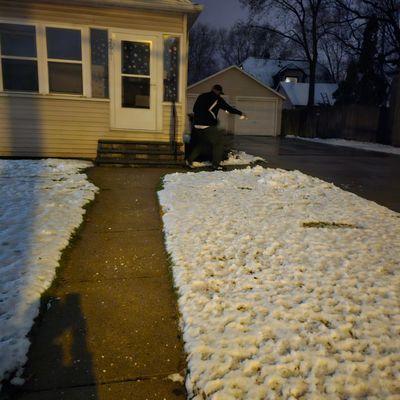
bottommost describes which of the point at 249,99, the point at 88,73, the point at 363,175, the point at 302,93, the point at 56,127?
the point at 363,175

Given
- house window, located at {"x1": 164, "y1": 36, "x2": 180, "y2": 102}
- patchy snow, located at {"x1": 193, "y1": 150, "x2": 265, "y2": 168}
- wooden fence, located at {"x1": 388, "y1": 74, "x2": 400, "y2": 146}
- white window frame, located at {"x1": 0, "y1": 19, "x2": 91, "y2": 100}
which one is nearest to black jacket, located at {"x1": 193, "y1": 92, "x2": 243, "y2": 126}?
patchy snow, located at {"x1": 193, "y1": 150, "x2": 265, "y2": 168}

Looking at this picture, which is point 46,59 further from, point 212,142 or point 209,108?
point 212,142

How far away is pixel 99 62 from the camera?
902cm

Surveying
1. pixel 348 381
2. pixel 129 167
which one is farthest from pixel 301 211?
pixel 129 167

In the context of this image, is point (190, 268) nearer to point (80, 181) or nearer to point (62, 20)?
point (80, 181)

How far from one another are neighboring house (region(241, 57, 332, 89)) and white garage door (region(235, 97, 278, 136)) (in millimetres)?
15449

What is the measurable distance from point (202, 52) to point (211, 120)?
54.2 m

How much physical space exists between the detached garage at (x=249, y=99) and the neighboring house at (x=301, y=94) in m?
9.26

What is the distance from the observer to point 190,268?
11.0ft

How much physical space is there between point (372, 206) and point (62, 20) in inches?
302

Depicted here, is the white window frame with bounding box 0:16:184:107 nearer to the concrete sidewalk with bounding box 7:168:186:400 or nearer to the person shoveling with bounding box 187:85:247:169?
the person shoveling with bounding box 187:85:247:169

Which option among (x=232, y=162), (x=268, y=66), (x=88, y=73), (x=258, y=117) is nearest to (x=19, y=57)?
(x=88, y=73)

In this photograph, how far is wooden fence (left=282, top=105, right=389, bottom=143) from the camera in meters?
21.1

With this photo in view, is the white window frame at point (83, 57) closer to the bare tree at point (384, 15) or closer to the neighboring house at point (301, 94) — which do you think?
the bare tree at point (384, 15)
